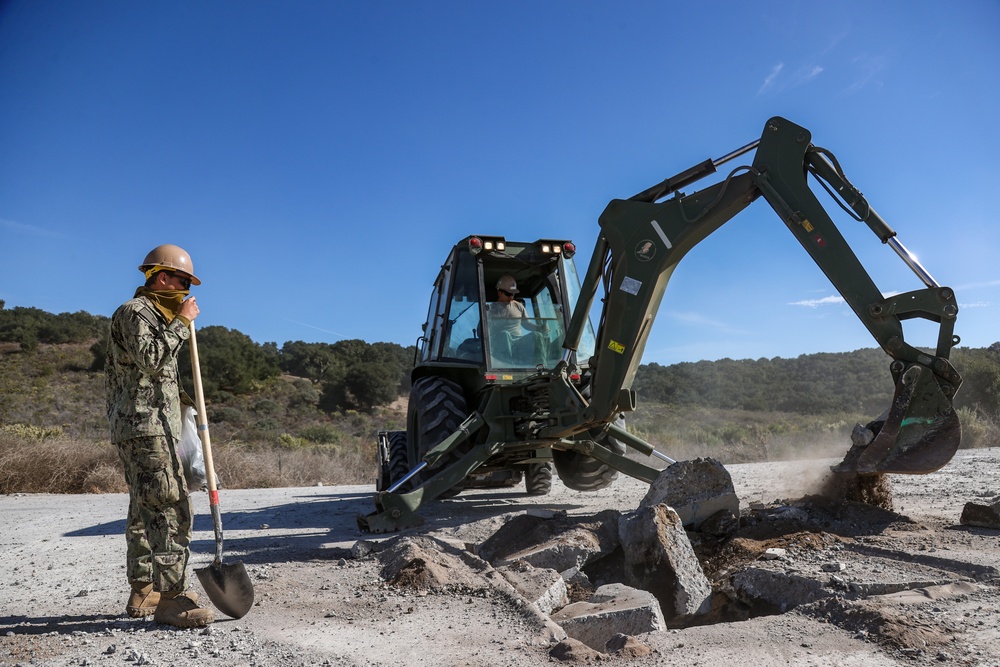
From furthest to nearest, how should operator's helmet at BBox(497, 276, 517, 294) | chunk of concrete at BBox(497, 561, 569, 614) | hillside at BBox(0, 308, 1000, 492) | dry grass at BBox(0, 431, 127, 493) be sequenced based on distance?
hillside at BBox(0, 308, 1000, 492), dry grass at BBox(0, 431, 127, 493), operator's helmet at BBox(497, 276, 517, 294), chunk of concrete at BBox(497, 561, 569, 614)

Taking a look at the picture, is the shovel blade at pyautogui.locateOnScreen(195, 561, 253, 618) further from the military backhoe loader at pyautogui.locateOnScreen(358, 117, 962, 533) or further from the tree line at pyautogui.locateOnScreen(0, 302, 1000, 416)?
the tree line at pyautogui.locateOnScreen(0, 302, 1000, 416)

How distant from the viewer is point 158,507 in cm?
381

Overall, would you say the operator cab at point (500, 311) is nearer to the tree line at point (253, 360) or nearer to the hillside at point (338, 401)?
the hillside at point (338, 401)

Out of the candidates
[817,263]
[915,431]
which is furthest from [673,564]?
[817,263]

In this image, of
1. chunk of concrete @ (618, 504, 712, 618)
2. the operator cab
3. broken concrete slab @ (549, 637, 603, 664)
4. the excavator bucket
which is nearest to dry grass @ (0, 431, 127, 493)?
the operator cab

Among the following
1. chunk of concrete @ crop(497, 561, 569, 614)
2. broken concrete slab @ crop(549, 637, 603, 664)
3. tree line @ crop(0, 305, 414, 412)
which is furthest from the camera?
tree line @ crop(0, 305, 414, 412)

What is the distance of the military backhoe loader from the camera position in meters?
4.95

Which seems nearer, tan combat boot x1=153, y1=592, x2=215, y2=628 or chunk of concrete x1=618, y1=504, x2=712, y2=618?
tan combat boot x1=153, y1=592, x2=215, y2=628

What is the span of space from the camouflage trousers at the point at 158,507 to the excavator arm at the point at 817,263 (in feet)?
11.7

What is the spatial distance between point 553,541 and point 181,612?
240 centimetres

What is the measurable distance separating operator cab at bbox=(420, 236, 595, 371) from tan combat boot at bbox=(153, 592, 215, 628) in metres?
3.89

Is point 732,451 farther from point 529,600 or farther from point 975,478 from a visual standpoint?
point 529,600

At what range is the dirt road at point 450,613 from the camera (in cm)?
316

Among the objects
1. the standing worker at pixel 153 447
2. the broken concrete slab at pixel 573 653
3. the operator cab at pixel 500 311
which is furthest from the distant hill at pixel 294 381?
the broken concrete slab at pixel 573 653
